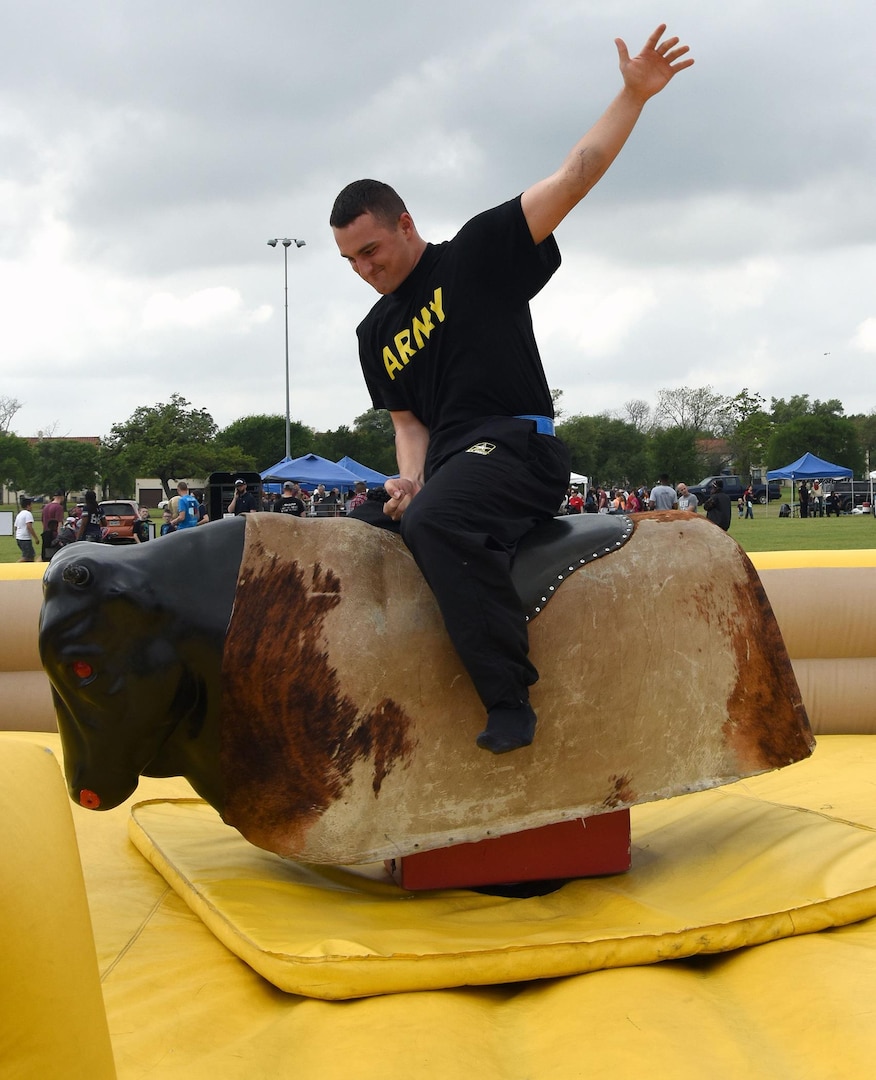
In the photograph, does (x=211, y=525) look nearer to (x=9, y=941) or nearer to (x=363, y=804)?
(x=363, y=804)

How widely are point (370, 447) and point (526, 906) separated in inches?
2250

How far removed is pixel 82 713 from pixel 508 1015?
1.08 meters

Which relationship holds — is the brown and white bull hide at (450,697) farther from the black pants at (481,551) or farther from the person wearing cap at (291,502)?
the person wearing cap at (291,502)

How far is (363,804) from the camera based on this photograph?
2.19 metres

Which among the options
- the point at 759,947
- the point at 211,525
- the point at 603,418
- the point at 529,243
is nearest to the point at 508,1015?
the point at 759,947

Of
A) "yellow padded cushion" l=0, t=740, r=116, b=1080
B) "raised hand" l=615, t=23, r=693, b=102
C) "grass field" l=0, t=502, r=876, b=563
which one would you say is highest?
"raised hand" l=615, t=23, r=693, b=102

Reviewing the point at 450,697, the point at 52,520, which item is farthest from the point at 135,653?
the point at 52,520

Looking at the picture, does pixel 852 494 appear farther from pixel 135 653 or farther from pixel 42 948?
pixel 42 948

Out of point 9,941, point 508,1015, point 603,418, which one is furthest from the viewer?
point 603,418

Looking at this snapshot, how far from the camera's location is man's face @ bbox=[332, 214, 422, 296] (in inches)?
96.0

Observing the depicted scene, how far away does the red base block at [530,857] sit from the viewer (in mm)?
2393

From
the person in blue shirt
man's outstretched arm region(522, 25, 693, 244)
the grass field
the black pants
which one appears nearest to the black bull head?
the black pants

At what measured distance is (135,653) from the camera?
2.16 m

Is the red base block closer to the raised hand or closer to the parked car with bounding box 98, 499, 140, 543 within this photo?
the raised hand
